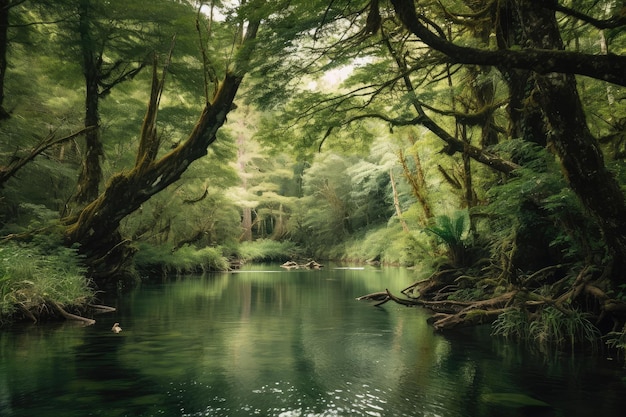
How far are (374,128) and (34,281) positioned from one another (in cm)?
928

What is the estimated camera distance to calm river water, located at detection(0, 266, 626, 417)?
4105 millimetres

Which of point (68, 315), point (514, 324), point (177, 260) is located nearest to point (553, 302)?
point (514, 324)

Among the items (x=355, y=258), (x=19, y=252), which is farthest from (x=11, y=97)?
(x=355, y=258)

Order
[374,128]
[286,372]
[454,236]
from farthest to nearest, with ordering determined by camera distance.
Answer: [374,128] < [454,236] < [286,372]

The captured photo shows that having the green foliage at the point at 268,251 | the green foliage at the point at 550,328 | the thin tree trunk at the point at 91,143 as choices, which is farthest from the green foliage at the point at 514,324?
the green foliage at the point at 268,251

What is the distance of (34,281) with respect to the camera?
8.13 m

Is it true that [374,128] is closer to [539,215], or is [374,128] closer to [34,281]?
[539,215]

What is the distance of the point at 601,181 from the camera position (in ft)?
16.1

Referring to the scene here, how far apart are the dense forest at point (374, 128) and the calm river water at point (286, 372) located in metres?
1.09

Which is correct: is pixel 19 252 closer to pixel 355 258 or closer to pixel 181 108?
pixel 181 108

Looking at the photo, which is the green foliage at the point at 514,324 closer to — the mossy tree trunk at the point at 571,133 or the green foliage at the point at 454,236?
the mossy tree trunk at the point at 571,133

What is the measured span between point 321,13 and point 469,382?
579 cm

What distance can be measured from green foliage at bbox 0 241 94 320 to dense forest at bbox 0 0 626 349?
0.13ft

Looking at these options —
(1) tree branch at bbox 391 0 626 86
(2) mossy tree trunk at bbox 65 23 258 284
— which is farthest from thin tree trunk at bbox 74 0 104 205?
(1) tree branch at bbox 391 0 626 86
